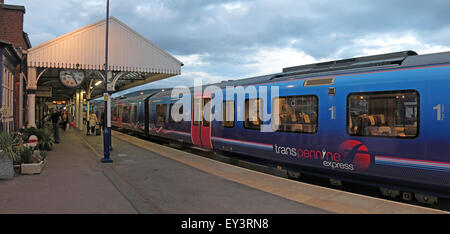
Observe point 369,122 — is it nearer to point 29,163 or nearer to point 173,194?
point 173,194

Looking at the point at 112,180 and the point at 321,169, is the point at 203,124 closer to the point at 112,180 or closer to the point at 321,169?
the point at 112,180

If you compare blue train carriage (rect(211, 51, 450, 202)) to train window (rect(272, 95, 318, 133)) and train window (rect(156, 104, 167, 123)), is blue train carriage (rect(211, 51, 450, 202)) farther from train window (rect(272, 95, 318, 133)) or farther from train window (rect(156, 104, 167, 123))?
train window (rect(156, 104, 167, 123))

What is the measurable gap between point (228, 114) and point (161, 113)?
22.9ft

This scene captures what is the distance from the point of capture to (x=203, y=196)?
619 cm

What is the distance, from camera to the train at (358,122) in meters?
5.49

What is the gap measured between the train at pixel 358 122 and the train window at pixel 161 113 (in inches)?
253

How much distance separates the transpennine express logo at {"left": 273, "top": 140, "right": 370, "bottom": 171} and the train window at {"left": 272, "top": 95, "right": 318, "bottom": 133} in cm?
54

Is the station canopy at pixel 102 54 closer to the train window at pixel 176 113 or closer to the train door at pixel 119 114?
the train window at pixel 176 113

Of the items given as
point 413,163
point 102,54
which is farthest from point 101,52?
point 413,163

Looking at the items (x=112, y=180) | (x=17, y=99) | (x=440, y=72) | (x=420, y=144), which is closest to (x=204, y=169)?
(x=112, y=180)

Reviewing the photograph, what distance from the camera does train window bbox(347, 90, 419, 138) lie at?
5.75m

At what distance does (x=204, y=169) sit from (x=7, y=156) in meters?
4.75

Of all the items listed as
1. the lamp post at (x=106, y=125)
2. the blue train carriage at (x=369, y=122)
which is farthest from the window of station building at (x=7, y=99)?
the blue train carriage at (x=369, y=122)

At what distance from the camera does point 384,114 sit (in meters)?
6.14
